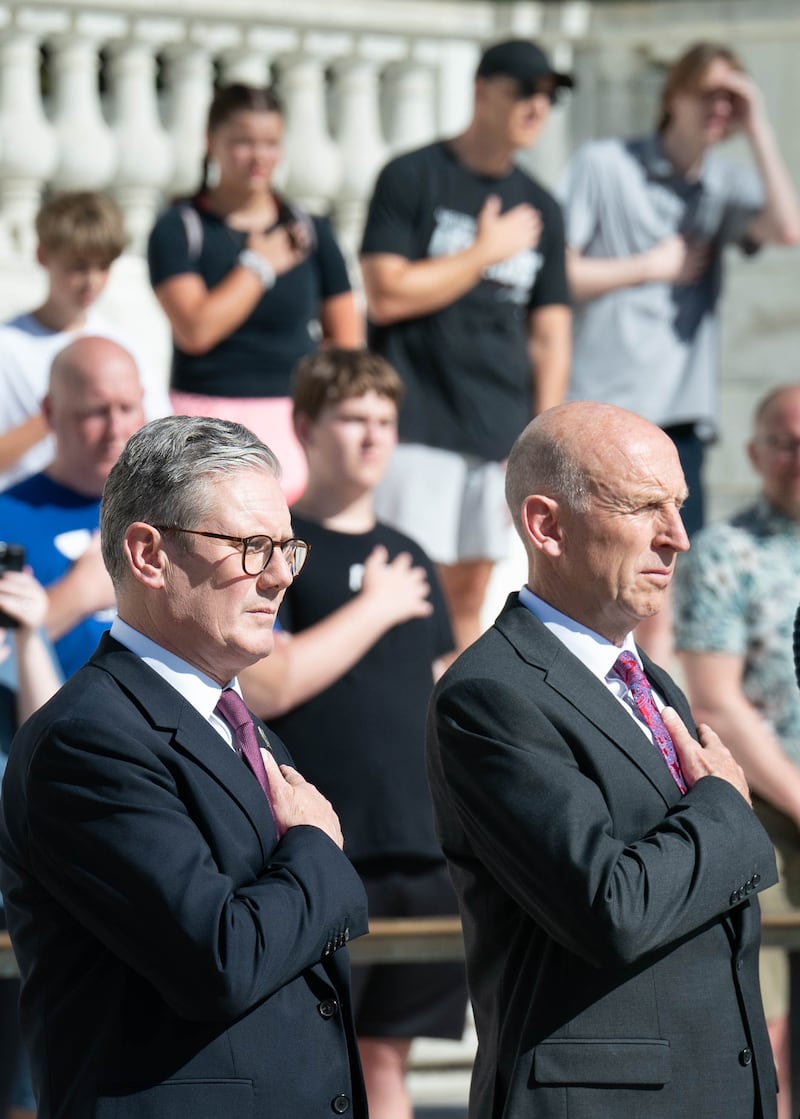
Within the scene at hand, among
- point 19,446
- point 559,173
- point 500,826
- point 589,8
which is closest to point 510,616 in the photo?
point 500,826

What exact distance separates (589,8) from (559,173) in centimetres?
72

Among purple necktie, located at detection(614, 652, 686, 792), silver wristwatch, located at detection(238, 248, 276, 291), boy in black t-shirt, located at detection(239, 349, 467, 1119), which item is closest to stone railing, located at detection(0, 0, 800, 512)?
silver wristwatch, located at detection(238, 248, 276, 291)

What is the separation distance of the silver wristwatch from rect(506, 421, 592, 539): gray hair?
2704mm

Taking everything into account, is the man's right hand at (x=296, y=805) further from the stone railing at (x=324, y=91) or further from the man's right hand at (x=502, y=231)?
the stone railing at (x=324, y=91)

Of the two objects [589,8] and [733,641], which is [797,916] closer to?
[733,641]

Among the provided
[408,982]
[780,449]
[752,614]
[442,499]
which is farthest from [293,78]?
[408,982]

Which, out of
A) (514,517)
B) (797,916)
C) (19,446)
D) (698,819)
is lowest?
(797,916)

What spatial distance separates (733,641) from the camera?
475 cm

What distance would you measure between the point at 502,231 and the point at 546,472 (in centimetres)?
295

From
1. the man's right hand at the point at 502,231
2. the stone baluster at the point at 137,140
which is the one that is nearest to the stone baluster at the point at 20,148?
the stone baluster at the point at 137,140

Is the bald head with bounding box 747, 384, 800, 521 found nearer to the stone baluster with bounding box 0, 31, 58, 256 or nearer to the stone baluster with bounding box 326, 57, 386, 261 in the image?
the stone baluster with bounding box 326, 57, 386, 261

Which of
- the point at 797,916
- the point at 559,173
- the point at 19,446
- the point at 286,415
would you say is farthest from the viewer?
the point at 559,173

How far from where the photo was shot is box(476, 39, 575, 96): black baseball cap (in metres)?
5.68

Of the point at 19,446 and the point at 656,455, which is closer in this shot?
the point at 656,455
